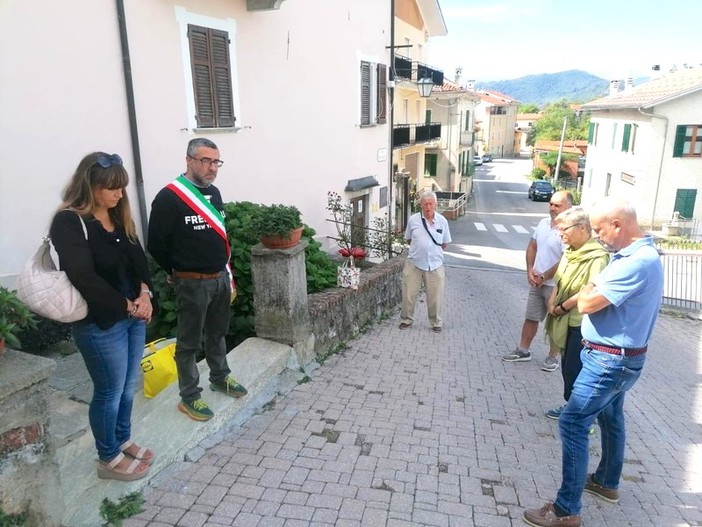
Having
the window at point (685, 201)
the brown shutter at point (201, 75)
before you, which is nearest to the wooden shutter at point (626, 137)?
the window at point (685, 201)

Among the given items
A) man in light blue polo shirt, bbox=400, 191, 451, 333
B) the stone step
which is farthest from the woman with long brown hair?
man in light blue polo shirt, bbox=400, 191, 451, 333

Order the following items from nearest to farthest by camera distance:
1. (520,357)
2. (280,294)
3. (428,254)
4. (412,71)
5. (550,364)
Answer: (280,294)
(550,364)
(520,357)
(428,254)
(412,71)

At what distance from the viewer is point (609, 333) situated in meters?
2.63

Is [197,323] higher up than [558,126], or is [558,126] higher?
[558,126]

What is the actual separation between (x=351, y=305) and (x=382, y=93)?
8955 mm

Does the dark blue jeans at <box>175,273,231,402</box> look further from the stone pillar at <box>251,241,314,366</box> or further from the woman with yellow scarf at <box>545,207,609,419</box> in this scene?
the woman with yellow scarf at <box>545,207,609,419</box>

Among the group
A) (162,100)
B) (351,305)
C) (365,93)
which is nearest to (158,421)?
(351,305)

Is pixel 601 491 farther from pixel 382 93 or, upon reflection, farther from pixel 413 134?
pixel 413 134

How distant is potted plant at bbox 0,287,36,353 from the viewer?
201 centimetres

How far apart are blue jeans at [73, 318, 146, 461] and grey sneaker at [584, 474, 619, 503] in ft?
9.15

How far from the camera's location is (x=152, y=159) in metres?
6.34

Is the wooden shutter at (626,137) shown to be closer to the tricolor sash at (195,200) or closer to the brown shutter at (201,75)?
the brown shutter at (201,75)

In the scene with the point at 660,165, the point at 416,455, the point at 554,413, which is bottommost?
the point at 554,413

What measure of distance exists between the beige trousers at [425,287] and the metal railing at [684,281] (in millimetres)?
7230
